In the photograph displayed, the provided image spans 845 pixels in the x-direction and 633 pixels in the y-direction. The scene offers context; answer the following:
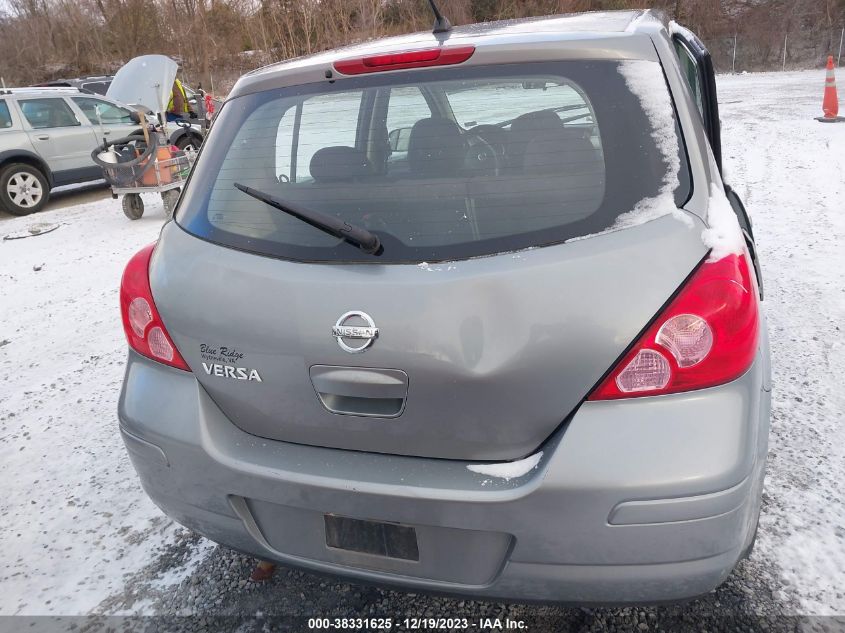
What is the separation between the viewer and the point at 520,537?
1569 mm

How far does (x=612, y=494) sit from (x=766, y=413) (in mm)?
618

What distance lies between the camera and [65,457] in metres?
3.18

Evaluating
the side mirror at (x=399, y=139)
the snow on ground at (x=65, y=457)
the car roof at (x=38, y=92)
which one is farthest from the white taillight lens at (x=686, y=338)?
the car roof at (x=38, y=92)

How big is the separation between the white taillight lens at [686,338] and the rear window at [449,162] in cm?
28

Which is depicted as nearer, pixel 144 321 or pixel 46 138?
pixel 144 321

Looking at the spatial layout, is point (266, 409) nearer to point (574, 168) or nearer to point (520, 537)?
point (520, 537)

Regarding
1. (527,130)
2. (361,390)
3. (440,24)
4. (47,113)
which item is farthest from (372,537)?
(47,113)

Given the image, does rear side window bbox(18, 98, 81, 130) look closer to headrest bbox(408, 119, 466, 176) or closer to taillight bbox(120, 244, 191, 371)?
taillight bbox(120, 244, 191, 371)

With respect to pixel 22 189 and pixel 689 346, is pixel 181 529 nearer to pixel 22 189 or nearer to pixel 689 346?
pixel 689 346

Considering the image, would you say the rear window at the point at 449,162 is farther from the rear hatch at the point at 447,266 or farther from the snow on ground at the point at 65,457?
the snow on ground at the point at 65,457

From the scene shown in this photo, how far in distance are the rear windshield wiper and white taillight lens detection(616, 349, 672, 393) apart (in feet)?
2.24

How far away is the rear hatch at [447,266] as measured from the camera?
1.53 metres

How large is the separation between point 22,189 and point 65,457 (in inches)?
336

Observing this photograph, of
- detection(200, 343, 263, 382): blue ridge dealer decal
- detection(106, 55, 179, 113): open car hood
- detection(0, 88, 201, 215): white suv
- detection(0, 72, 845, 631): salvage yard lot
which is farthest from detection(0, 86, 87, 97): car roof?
detection(200, 343, 263, 382): blue ridge dealer decal
